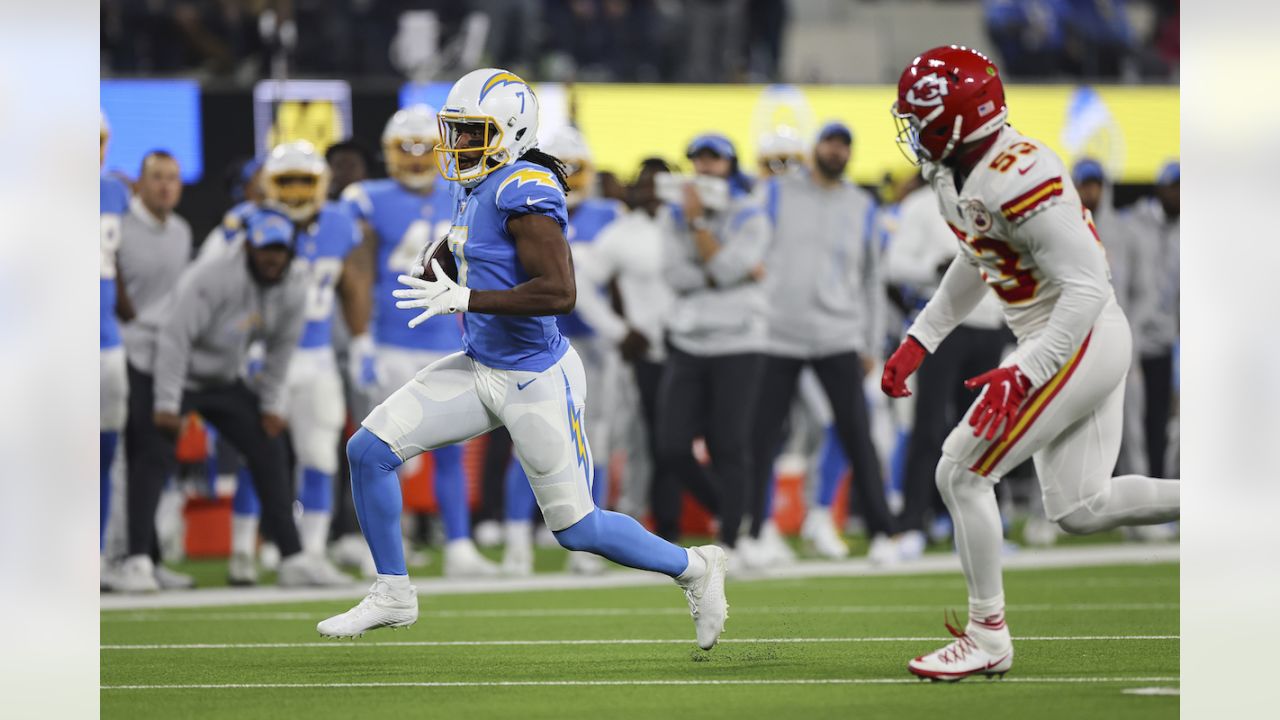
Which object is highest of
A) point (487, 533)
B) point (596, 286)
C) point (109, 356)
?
point (596, 286)

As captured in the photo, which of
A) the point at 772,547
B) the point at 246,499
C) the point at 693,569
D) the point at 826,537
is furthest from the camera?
the point at 826,537

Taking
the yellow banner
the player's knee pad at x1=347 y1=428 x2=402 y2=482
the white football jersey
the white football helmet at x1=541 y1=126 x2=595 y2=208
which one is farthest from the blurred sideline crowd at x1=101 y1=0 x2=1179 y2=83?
the white football jersey

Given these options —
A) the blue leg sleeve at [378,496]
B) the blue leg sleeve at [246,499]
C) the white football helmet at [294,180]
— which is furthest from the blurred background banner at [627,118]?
the blue leg sleeve at [378,496]

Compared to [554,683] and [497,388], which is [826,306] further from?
[554,683]

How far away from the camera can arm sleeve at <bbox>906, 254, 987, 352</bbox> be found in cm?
595

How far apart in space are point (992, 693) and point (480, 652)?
2074 millimetres

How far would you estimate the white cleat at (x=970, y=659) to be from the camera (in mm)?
5594

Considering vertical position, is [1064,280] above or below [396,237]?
below

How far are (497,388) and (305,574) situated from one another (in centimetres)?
381

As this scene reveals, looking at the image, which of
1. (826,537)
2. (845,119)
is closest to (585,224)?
(826,537)

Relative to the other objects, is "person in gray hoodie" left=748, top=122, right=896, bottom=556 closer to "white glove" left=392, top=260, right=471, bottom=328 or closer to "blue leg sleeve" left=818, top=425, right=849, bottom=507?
"blue leg sleeve" left=818, top=425, right=849, bottom=507

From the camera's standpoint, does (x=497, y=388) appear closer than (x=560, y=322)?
Yes

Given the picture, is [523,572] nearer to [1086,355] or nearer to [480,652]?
[480,652]

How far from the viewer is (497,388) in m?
5.93
